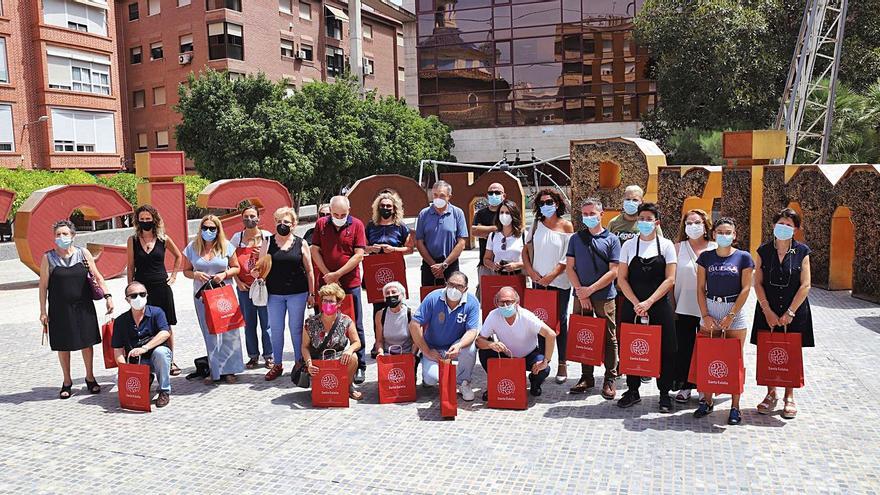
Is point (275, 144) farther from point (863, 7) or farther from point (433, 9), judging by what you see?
point (863, 7)

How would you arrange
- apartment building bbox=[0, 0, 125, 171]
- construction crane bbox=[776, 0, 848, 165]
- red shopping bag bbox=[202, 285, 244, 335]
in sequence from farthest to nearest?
1. apartment building bbox=[0, 0, 125, 171]
2. construction crane bbox=[776, 0, 848, 165]
3. red shopping bag bbox=[202, 285, 244, 335]

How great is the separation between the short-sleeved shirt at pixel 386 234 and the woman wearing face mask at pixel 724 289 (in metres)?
3.24

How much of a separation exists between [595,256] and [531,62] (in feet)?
102

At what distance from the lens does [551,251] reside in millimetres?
7145

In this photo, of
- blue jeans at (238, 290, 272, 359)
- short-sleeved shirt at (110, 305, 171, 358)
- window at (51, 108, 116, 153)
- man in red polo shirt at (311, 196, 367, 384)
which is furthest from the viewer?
window at (51, 108, 116, 153)

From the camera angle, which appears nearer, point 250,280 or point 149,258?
point 149,258

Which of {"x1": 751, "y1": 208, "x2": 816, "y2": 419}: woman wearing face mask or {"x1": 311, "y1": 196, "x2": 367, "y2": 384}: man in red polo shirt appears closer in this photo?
{"x1": 751, "y1": 208, "x2": 816, "y2": 419}: woman wearing face mask

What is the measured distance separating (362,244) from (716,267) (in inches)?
136

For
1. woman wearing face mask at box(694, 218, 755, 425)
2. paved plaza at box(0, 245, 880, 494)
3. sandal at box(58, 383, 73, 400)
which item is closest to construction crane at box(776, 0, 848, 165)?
paved plaza at box(0, 245, 880, 494)

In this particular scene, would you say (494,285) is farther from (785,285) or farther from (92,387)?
(92,387)

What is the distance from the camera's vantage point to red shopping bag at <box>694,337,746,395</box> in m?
5.91

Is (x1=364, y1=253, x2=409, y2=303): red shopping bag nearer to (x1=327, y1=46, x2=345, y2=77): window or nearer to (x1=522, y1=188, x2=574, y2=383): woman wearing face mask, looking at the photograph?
(x1=522, y1=188, x2=574, y2=383): woman wearing face mask

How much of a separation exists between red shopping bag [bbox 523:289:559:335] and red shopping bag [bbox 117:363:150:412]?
3535mm

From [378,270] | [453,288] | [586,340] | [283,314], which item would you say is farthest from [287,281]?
[586,340]
